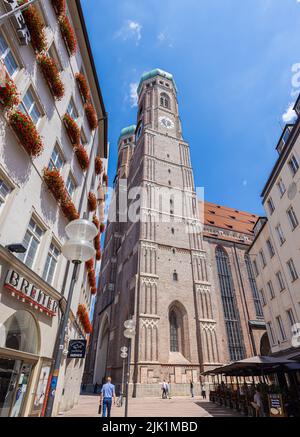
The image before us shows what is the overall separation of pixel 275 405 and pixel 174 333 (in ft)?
65.9

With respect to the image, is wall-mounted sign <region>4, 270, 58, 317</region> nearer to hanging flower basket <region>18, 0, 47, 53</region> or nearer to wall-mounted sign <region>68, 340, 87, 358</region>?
wall-mounted sign <region>68, 340, 87, 358</region>

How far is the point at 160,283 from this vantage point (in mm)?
30250

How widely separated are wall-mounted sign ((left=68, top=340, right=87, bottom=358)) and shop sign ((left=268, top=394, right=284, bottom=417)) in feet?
25.0

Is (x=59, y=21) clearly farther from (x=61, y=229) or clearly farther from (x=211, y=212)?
(x=211, y=212)

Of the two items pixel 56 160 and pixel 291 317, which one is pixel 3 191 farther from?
pixel 291 317

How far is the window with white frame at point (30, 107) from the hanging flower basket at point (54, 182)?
5.36 feet

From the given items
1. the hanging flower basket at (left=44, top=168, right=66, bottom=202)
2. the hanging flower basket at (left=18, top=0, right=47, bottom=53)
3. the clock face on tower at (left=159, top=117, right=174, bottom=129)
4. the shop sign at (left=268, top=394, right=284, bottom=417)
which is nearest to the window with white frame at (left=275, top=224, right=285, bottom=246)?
the shop sign at (left=268, top=394, right=284, bottom=417)

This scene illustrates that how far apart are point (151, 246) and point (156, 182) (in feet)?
37.1

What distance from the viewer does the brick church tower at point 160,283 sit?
1025 inches

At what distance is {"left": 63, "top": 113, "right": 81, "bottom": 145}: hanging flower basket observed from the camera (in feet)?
31.9

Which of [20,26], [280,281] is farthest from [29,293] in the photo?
[280,281]

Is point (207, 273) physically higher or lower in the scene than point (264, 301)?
higher

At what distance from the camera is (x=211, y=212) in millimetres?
Answer: 50812

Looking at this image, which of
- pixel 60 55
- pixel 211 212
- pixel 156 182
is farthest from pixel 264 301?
pixel 211 212
